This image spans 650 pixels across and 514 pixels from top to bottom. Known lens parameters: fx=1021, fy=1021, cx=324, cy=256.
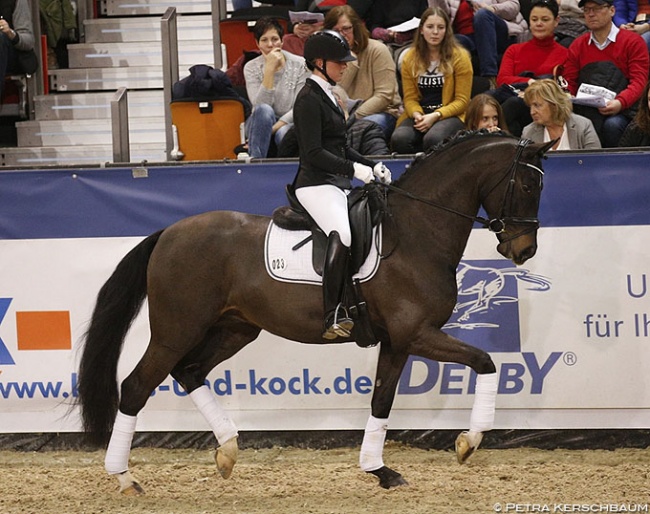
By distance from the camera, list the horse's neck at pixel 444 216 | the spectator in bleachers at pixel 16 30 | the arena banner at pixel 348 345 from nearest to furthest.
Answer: the horse's neck at pixel 444 216
the arena banner at pixel 348 345
the spectator in bleachers at pixel 16 30

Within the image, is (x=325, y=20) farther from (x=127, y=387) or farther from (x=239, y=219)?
(x=127, y=387)

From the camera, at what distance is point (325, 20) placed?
26.9ft

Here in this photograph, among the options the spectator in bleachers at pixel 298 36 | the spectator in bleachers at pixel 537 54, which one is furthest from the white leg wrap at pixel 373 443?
the spectator in bleachers at pixel 298 36

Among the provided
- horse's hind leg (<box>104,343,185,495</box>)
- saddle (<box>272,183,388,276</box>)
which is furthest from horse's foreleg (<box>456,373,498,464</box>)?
horse's hind leg (<box>104,343,185,495</box>)

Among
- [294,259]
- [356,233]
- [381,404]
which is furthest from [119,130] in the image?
[381,404]

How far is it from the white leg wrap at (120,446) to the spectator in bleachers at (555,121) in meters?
3.37

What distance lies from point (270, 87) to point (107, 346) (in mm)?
2753

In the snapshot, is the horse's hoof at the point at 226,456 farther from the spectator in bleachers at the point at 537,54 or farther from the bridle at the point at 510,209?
the spectator in bleachers at the point at 537,54

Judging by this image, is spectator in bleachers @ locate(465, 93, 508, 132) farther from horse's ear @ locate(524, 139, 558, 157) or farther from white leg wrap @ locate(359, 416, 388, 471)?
white leg wrap @ locate(359, 416, 388, 471)

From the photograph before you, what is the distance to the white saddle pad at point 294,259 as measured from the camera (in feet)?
18.9

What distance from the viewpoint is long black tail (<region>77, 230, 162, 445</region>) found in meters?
6.18

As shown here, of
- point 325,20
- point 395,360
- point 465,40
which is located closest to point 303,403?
point 395,360

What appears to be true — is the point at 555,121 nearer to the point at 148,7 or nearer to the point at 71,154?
the point at 71,154

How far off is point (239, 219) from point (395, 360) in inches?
49.5
